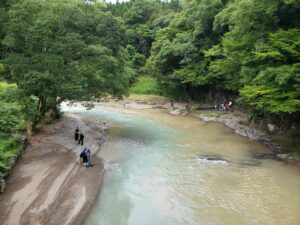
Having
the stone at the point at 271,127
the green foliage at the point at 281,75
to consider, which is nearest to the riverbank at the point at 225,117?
the stone at the point at 271,127

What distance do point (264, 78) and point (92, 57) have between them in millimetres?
14832

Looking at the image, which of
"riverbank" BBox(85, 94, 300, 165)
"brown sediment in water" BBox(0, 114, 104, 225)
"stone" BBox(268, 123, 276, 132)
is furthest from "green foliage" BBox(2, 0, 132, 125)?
"stone" BBox(268, 123, 276, 132)

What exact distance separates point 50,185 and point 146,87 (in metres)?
49.9

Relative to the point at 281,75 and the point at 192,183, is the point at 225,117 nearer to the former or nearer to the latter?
the point at 281,75

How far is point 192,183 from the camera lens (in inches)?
847

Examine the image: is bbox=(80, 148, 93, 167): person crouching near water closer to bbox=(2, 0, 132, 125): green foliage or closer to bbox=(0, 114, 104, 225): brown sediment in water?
bbox=(0, 114, 104, 225): brown sediment in water

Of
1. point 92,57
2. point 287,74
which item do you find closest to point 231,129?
point 287,74

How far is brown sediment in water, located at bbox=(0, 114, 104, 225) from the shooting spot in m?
16.2

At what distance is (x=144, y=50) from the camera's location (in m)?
83.9

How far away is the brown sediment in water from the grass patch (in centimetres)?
3787

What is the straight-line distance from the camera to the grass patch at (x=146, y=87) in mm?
66688

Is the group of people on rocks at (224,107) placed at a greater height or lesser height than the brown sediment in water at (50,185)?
greater

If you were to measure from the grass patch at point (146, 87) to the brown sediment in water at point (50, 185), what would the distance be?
37.9 m

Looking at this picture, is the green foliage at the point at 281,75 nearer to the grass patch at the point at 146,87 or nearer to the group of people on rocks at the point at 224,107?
the group of people on rocks at the point at 224,107
